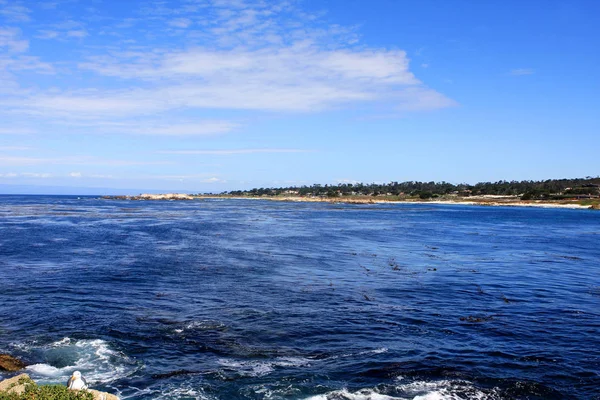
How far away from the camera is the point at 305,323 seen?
74.9 ft

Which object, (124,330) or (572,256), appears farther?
(572,256)

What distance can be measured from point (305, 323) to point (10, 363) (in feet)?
40.8

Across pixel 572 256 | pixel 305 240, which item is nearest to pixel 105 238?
pixel 305 240

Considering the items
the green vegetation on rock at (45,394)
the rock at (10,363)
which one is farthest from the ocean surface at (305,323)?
the green vegetation on rock at (45,394)

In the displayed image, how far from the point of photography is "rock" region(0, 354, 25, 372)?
16945mm

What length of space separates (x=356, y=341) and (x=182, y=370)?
7.62m

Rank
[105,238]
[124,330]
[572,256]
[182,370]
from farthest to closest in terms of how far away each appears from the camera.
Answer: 1. [105,238]
2. [572,256]
3. [124,330]
4. [182,370]

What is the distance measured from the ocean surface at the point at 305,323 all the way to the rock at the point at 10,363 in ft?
1.31

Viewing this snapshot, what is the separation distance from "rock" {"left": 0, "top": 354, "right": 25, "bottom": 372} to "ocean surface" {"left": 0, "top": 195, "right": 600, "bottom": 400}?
1.31 feet

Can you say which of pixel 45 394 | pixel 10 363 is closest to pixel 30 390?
pixel 45 394

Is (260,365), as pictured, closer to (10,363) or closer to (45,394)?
(45,394)

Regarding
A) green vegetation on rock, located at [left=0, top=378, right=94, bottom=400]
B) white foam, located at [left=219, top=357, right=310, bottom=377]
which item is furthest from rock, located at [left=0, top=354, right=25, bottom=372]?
white foam, located at [left=219, top=357, right=310, bottom=377]

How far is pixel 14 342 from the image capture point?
1984cm

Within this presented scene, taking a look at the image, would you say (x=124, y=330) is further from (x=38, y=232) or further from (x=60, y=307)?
(x=38, y=232)
